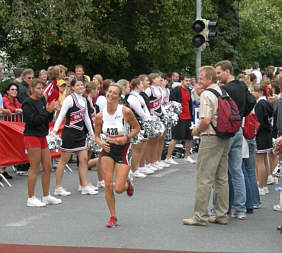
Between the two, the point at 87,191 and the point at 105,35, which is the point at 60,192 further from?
the point at 105,35

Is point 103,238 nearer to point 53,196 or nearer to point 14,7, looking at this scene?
point 53,196

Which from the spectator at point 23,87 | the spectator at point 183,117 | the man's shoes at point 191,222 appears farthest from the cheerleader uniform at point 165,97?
the man's shoes at point 191,222

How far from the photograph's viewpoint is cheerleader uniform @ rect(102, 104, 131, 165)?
28.5ft

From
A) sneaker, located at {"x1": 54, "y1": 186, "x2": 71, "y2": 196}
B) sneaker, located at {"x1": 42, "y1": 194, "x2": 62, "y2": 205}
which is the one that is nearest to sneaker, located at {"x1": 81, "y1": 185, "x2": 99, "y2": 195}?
sneaker, located at {"x1": 54, "y1": 186, "x2": 71, "y2": 196}

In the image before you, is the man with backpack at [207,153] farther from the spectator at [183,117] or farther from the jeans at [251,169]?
the spectator at [183,117]

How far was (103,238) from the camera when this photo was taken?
25.7ft

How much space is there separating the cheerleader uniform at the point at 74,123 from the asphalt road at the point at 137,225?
2.80 feet

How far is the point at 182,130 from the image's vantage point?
15664mm

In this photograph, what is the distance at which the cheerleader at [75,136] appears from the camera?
11047 mm

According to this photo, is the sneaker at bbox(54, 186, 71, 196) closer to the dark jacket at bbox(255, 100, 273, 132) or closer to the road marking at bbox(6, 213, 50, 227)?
the road marking at bbox(6, 213, 50, 227)

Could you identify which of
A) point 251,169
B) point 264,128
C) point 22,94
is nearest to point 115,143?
point 251,169

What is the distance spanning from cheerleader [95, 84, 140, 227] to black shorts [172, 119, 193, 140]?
6572 mm

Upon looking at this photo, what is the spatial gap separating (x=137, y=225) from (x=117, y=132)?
126 cm

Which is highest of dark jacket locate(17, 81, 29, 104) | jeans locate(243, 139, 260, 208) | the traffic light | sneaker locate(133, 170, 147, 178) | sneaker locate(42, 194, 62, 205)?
the traffic light
